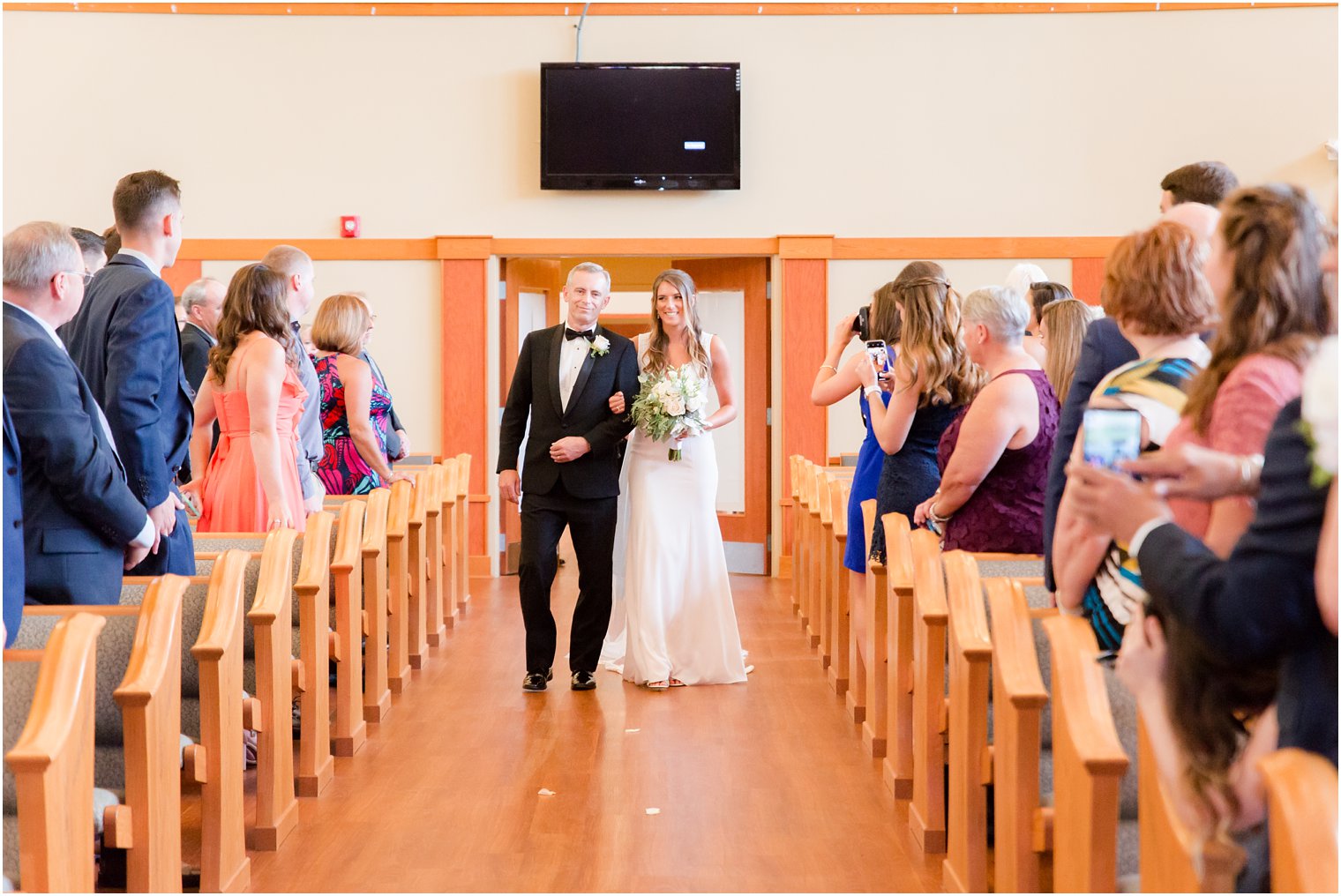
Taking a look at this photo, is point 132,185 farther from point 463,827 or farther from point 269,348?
point 463,827

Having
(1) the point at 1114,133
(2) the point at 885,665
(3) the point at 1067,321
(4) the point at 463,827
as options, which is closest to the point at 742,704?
(2) the point at 885,665

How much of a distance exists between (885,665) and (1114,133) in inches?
259

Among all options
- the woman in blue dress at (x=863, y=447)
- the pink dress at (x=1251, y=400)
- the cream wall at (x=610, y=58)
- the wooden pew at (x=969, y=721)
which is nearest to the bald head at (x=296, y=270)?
the woman in blue dress at (x=863, y=447)

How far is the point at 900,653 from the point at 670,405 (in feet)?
6.06

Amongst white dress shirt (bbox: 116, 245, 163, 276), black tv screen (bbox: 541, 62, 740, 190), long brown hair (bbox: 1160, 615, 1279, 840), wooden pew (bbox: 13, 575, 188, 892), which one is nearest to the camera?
long brown hair (bbox: 1160, 615, 1279, 840)

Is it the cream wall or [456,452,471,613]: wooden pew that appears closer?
[456,452,471,613]: wooden pew

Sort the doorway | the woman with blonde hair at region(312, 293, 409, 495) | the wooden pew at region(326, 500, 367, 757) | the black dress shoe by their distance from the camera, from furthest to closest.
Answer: the doorway < the woman with blonde hair at region(312, 293, 409, 495) < the black dress shoe < the wooden pew at region(326, 500, 367, 757)

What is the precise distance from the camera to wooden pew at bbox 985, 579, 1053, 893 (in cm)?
249

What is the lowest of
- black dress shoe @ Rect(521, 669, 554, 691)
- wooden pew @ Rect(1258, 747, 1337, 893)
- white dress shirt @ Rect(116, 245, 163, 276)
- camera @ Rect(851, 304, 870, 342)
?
black dress shoe @ Rect(521, 669, 554, 691)

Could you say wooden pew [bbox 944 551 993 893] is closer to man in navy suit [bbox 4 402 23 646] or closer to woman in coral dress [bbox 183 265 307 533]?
man in navy suit [bbox 4 402 23 646]

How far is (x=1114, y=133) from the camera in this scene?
966 centimetres

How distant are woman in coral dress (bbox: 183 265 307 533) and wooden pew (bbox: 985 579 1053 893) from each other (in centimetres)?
276

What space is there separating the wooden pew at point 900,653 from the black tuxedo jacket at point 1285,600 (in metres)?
2.21

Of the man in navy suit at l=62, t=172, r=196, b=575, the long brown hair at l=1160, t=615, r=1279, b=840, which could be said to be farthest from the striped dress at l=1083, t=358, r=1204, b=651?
the man in navy suit at l=62, t=172, r=196, b=575
